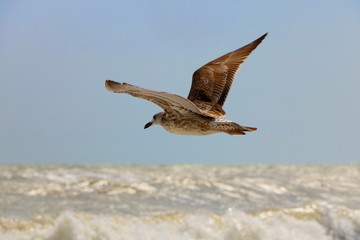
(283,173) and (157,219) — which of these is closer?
(157,219)

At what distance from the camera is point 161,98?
511 centimetres

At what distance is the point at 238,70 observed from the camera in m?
6.66

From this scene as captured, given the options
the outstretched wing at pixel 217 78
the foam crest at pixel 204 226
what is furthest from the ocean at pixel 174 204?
the outstretched wing at pixel 217 78

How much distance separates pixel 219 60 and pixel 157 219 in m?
3.94

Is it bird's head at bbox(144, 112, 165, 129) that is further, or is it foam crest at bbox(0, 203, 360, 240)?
foam crest at bbox(0, 203, 360, 240)

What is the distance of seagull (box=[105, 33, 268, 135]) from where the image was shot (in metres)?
4.99

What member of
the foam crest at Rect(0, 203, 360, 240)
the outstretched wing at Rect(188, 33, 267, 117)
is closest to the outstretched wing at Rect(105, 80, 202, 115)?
the outstretched wing at Rect(188, 33, 267, 117)

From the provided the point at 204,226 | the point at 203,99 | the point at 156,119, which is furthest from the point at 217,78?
the point at 204,226

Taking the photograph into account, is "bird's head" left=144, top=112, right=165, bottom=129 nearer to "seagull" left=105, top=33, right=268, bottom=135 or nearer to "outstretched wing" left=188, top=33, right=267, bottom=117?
"seagull" left=105, top=33, right=268, bottom=135

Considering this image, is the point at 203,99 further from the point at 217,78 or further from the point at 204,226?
the point at 204,226

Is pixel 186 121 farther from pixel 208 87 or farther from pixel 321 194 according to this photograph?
pixel 321 194

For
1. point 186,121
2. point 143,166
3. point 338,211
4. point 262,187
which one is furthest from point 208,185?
point 186,121

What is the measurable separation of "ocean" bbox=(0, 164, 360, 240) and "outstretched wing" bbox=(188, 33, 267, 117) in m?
3.10

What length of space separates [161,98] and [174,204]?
23.5 feet
